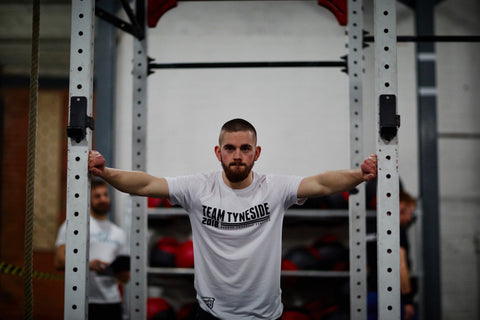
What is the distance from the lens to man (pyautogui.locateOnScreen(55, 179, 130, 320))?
8.48 feet

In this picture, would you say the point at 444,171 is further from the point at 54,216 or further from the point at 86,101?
the point at 54,216

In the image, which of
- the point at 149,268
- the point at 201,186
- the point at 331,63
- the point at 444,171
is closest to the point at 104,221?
the point at 149,268

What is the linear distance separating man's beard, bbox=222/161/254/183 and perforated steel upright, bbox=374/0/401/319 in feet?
1.92

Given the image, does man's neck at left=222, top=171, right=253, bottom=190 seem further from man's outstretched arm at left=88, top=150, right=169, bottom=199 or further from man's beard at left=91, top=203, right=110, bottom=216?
man's beard at left=91, top=203, right=110, bottom=216

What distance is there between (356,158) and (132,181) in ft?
3.82

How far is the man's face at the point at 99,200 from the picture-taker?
266 centimetres

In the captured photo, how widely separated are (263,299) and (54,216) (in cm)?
341

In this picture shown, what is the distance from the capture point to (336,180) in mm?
1499

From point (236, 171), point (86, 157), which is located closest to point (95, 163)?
point (86, 157)

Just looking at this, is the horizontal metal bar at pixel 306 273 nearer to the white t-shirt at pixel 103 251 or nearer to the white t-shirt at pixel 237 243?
the white t-shirt at pixel 103 251

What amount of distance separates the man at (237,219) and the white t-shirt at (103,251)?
1357mm

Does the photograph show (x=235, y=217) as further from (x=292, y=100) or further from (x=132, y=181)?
(x=292, y=100)

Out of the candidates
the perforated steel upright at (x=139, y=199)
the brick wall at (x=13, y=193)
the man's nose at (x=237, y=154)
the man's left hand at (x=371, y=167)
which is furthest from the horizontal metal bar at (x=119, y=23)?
the brick wall at (x=13, y=193)

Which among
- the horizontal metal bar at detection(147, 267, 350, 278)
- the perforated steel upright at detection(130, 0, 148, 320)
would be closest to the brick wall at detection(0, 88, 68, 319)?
the horizontal metal bar at detection(147, 267, 350, 278)
